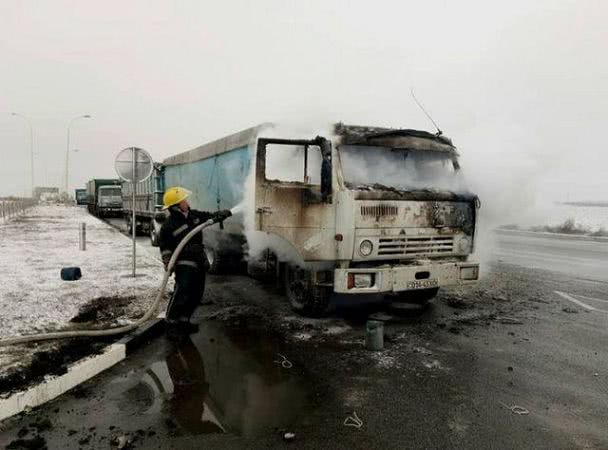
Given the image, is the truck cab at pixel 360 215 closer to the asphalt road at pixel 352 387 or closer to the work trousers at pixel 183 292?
the asphalt road at pixel 352 387

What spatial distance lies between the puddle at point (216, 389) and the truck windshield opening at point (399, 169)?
2563 millimetres

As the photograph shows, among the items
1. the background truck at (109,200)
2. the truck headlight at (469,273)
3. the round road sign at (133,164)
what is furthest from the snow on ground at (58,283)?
the background truck at (109,200)

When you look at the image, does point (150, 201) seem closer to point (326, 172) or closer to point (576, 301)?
point (326, 172)

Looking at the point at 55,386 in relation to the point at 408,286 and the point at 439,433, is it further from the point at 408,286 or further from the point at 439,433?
the point at 408,286

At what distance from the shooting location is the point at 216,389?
440 centimetres

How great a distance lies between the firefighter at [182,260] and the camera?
6.16m

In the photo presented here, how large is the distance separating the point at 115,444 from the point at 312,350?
257 centimetres

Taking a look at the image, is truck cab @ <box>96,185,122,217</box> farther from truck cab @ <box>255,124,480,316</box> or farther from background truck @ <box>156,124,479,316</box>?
truck cab @ <box>255,124,480,316</box>

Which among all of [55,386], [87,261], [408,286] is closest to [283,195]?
[408,286]

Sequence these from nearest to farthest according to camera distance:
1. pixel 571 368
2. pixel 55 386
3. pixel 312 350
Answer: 1. pixel 55 386
2. pixel 571 368
3. pixel 312 350

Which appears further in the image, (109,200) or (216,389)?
(109,200)

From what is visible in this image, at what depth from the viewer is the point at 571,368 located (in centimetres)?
505

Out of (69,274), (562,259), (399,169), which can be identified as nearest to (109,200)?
(69,274)

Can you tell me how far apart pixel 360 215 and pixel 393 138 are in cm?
146
